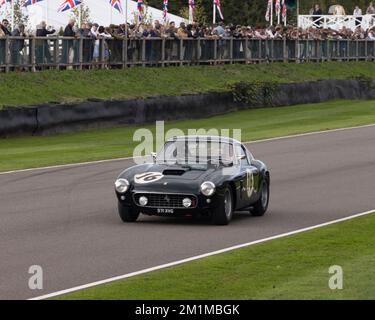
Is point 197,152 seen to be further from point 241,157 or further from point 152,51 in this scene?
point 152,51

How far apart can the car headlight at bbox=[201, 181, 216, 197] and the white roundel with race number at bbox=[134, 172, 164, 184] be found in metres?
0.60

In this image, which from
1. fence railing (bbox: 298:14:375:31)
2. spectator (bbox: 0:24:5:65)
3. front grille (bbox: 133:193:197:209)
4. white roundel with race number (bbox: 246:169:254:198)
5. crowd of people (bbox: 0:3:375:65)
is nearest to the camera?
front grille (bbox: 133:193:197:209)

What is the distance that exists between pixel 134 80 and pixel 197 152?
20.1 meters

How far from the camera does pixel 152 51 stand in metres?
40.0

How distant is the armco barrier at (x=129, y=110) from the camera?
2984cm

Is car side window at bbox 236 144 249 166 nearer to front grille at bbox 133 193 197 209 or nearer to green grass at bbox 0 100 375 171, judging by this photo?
front grille at bbox 133 193 197 209

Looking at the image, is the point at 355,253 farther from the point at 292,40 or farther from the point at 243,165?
the point at 292,40

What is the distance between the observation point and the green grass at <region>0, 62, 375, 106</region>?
107ft

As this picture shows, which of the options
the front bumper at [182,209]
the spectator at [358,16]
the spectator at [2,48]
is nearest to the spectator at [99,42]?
the spectator at [2,48]

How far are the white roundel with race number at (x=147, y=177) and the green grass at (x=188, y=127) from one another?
7.71 metres

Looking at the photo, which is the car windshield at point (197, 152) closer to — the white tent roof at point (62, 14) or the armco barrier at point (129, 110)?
the armco barrier at point (129, 110)

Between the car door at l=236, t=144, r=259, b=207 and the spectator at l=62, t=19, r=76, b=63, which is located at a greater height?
the spectator at l=62, t=19, r=76, b=63

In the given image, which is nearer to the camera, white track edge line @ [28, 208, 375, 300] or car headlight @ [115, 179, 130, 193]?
white track edge line @ [28, 208, 375, 300]

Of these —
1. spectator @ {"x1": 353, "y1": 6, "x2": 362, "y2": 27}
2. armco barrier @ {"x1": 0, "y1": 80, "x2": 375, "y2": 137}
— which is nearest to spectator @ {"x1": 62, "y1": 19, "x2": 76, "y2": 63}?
armco barrier @ {"x1": 0, "y1": 80, "x2": 375, "y2": 137}
